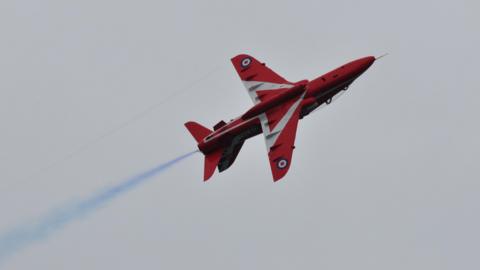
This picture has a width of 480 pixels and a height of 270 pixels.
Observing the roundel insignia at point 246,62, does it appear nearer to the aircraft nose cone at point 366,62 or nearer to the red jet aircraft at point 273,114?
the red jet aircraft at point 273,114

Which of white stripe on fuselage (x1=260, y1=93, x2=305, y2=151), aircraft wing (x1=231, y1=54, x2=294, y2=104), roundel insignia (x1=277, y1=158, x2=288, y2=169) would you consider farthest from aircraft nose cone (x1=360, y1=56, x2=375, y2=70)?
roundel insignia (x1=277, y1=158, x2=288, y2=169)

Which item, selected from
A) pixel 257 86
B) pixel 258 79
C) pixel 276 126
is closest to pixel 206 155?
pixel 276 126

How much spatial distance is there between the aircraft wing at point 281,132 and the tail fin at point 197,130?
4830 mm

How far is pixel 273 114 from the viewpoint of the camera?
258ft

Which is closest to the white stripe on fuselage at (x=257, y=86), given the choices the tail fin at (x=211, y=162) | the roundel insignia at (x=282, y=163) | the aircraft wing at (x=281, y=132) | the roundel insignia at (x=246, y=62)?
the roundel insignia at (x=246, y=62)

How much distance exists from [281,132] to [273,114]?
1.84m

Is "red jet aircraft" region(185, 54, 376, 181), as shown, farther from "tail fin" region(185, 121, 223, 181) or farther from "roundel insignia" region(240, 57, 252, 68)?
"roundel insignia" region(240, 57, 252, 68)

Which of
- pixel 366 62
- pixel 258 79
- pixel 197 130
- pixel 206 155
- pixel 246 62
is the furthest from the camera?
pixel 246 62

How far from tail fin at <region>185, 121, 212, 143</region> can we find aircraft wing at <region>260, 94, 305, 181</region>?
4.83 m

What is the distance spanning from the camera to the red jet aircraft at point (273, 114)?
7800cm

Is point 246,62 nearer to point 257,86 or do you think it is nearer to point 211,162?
point 257,86

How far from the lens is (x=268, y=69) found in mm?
82375

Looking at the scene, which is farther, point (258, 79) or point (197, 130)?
point (258, 79)

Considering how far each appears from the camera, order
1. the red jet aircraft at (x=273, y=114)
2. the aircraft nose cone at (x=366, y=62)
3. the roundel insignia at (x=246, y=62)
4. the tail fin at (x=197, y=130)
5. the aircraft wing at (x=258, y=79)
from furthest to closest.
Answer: the roundel insignia at (x=246, y=62), the tail fin at (x=197, y=130), the aircraft nose cone at (x=366, y=62), the aircraft wing at (x=258, y=79), the red jet aircraft at (x=273, y=114)
